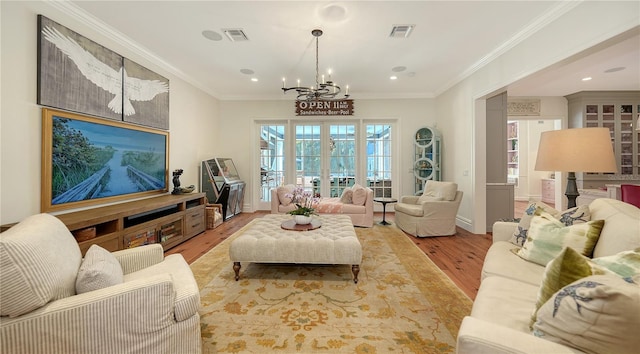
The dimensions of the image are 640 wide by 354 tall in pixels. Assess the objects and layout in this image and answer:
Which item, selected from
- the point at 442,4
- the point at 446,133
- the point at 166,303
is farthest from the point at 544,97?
the point at 166,303

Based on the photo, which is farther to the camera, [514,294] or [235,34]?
[235,34]

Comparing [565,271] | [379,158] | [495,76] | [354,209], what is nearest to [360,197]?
[354,209]

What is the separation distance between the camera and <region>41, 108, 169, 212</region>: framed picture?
243cm

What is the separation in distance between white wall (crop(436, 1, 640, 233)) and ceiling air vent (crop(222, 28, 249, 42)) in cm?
350

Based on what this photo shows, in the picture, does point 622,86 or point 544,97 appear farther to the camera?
point 544,97

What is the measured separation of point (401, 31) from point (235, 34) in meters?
2.10

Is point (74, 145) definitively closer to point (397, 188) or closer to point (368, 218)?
point (368, 218)

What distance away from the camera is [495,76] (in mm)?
3609

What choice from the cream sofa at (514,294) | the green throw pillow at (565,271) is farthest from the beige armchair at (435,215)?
the green throw pillow at (565,271)

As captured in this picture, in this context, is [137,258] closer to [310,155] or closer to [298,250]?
[298,250]

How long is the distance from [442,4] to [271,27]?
6.21 ft

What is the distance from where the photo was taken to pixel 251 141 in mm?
5965

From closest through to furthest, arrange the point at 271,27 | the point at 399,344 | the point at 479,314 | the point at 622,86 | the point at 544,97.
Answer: the point at 479,314, the point at 399,344, the point at 271,27, the point at 622,86, the point at 544,97

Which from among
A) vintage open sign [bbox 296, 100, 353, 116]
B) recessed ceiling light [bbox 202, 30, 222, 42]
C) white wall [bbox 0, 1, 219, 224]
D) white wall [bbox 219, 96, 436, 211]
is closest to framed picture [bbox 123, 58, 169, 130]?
white wall [bbox 0, 1, 219, 224]
